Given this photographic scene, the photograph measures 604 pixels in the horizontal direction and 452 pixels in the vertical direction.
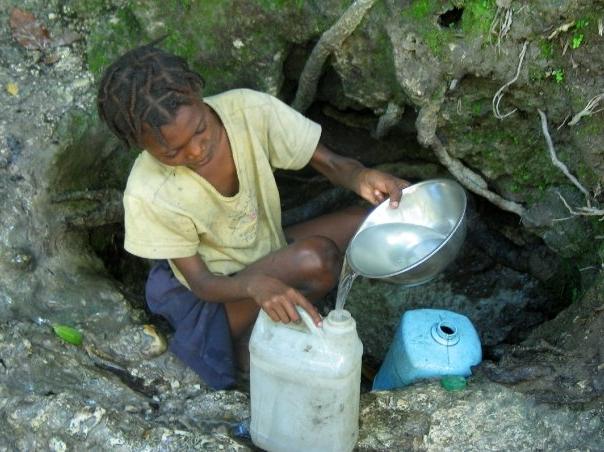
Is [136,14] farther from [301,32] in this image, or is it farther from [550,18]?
[550,18]

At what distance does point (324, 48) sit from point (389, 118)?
0.28 meters

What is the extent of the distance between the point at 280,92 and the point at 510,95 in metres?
0.75

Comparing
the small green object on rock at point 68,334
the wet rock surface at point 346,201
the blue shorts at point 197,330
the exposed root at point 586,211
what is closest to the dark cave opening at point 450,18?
the wet rock surface at point 346,201

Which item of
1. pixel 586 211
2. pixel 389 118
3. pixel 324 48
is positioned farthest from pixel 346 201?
pixel 586 211

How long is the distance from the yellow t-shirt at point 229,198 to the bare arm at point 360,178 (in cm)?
6

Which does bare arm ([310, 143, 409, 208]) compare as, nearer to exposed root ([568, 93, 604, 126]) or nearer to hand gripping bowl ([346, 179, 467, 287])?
hand gripping bowl ([346, 179, 467, 287])

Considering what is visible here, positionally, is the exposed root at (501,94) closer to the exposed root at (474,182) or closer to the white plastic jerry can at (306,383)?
the exposed root at (474,182)

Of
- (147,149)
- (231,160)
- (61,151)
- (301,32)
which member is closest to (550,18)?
(301,32)

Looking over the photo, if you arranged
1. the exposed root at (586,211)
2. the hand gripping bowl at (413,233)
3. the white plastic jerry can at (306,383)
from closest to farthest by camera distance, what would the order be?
the white plastic jerry can at (306,383) → the hand gripping bowl at (413,233) → the exposed root at (586,211)

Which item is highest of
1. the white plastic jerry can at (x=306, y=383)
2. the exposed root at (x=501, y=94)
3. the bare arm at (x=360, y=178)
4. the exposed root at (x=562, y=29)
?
the exposed root at (x=562, y=29)

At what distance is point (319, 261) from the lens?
1970 mm

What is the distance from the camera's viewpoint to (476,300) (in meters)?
2.69

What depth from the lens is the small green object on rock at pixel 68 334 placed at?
196 cm

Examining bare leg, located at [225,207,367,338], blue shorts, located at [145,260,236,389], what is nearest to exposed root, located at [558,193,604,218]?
bare leg, located at [225,207,367,338]
